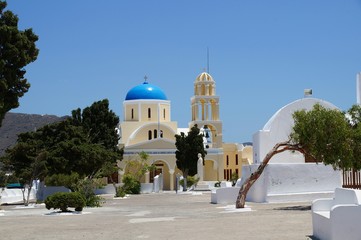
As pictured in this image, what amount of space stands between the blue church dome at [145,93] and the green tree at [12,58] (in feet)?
146

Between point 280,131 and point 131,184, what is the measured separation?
20.3 metres

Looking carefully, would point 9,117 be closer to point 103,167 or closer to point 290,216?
point 103,167

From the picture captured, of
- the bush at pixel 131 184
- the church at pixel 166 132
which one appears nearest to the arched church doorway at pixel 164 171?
the church at pixel 166 132

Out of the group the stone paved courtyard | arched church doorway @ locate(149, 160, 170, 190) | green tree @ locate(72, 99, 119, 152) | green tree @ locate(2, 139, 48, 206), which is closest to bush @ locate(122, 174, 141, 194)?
green tree @ locate(72, 99, 119, 152)

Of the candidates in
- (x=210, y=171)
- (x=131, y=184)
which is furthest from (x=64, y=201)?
(x=210, y=171)

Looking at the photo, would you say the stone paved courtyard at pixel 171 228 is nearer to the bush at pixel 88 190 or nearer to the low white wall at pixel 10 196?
the bush at pixel 88 190

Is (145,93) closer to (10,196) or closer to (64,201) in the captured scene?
(10,196)

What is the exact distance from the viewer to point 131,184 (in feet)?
175

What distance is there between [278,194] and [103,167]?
1455 centimetres

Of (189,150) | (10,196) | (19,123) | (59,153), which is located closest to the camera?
(59,153)

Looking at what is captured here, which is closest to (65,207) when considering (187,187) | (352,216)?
(352,216)

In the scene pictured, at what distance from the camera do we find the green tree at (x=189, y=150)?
2335 inches

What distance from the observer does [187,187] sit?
58.4 metres

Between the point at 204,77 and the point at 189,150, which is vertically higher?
the point at 204,77
